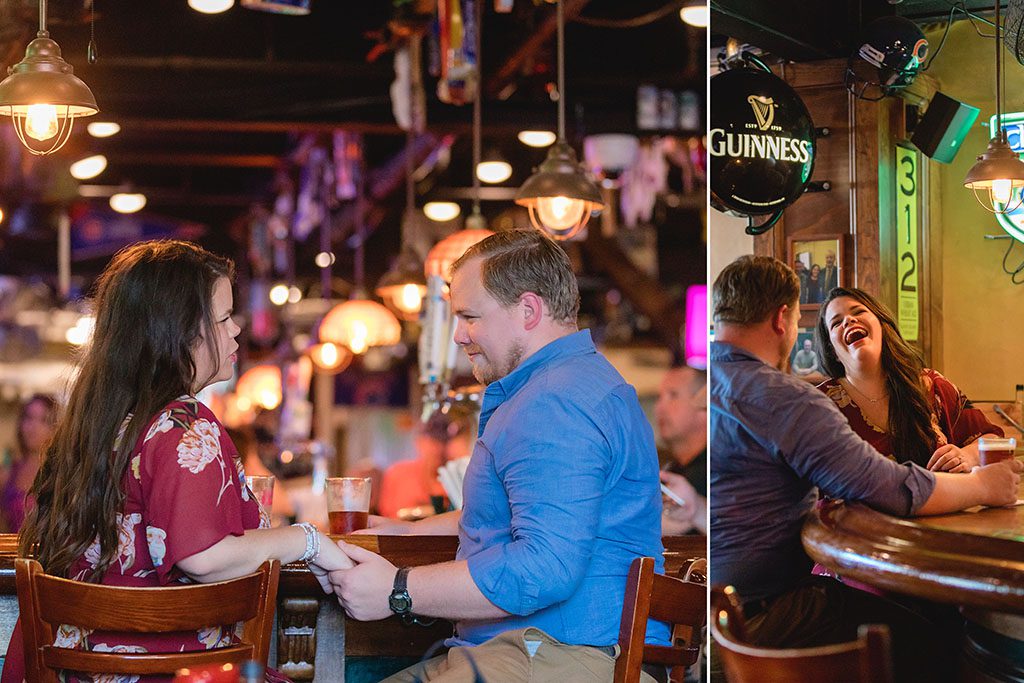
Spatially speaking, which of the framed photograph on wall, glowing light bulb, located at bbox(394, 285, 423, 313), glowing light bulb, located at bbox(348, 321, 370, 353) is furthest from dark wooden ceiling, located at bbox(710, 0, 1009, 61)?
glowing light bulb, located at bbox(348, 321, 370, 353)

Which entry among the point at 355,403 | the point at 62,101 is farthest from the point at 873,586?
the point at 355,403

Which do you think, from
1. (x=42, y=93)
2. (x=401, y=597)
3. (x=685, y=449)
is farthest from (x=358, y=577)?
(x=685, y=449)

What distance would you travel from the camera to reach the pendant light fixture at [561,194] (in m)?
4.51

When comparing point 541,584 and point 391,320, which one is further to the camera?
point 391,320

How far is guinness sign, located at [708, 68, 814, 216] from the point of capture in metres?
2.07

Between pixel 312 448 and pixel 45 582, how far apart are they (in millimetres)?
10103

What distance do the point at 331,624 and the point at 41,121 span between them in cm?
161

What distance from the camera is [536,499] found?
6.52 ft

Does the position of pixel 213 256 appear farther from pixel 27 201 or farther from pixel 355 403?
pixel 355 403

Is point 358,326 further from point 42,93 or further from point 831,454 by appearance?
point 831,454

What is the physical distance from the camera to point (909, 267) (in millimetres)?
1928

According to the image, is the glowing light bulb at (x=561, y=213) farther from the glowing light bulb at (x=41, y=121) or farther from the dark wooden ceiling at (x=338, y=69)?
the glowing light bulb at (x=41, y=121)

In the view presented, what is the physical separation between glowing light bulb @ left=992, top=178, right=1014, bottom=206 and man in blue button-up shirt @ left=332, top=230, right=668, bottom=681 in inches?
28.4

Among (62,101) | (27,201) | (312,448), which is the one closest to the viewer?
(62,101)
